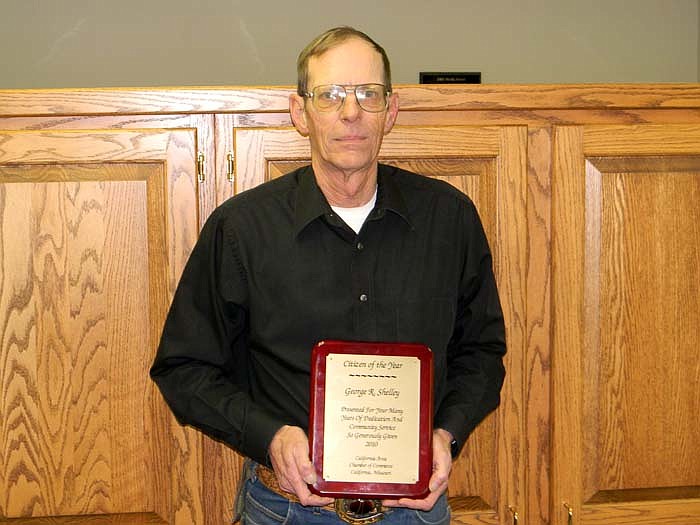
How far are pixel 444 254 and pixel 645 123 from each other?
1.72 ft

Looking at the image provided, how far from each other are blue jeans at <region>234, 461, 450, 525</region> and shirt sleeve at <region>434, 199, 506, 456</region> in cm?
19

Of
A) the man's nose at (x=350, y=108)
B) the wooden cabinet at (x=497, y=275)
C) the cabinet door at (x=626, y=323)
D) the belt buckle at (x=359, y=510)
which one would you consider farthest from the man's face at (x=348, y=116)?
the belt buckle at (x=359, y=510)

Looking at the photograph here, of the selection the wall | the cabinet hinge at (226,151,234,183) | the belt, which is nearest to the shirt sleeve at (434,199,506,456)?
the belt

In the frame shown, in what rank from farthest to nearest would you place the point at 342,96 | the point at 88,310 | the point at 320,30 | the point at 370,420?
the point at 320,30 → the point at 88,310 → the point at 342,96 → the point at 370,420

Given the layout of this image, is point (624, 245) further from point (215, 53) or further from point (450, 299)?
point (215, 53)

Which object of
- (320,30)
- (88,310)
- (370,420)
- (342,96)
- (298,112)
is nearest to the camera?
(370,420)

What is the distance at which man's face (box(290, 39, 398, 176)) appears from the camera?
143cm

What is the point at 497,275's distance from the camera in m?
1.70

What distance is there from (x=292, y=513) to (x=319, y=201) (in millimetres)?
546

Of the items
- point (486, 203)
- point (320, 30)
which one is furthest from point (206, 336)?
point (320, 30)

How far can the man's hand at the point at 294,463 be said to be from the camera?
4.36ft

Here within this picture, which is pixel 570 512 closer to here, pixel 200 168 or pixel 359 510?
pixel 359 510

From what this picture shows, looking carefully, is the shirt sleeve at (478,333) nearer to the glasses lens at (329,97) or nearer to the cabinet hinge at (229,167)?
the glasses lens at (329,97)

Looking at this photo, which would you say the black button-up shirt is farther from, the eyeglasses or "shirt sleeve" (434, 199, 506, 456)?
the eyeglasses
